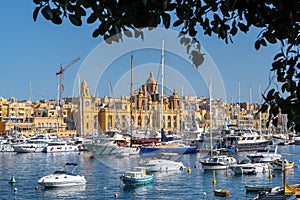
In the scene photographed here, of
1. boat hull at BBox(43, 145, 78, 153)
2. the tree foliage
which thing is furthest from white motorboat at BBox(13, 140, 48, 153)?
the tree foliage

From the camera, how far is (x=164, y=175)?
82.2 ft

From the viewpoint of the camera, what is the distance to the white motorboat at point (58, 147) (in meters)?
47.2

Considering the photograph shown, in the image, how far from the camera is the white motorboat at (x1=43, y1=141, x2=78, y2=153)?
47156 millimetres

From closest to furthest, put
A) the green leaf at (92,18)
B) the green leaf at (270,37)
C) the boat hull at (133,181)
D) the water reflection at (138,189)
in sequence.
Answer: the green leaf at (92,18) → the green leaf at (270,37) → the water reflection at (138,189) → the boat hull at (133,181)

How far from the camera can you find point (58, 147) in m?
47.4

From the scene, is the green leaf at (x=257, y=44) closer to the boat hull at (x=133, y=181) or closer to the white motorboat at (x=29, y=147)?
the boat hull at (x=133, y=181)

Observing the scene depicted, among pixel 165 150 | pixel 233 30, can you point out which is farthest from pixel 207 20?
pixel 165 150

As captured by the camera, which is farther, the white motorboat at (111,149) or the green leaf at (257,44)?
the white motorboat at (111,149)

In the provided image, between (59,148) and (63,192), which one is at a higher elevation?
(59,148)

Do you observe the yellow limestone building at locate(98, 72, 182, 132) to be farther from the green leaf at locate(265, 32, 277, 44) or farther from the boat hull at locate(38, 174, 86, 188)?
the green leaf at locate(265, 32, 277, 44)

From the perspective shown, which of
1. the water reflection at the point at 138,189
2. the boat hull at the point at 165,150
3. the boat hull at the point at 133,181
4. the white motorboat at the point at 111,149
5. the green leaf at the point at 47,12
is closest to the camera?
the green leaf at the point at 47,12

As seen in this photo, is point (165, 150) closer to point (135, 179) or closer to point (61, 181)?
point (135, 179)

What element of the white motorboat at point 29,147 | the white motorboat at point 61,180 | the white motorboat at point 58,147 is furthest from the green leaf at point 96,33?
the white motorboat at point 29,147

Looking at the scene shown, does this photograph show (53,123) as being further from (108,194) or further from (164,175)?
(108,194)
